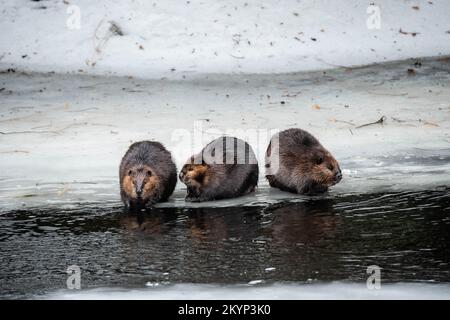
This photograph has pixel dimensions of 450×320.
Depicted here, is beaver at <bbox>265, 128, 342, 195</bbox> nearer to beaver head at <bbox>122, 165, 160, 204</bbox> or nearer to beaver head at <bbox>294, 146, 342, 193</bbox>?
beaver head at <bbox>294, 146, 342, 193</bbox>

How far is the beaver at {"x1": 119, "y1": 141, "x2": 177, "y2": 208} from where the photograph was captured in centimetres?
794

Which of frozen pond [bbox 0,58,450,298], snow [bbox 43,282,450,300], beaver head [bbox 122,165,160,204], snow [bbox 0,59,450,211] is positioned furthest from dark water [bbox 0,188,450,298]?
snow [bbox 0,59,450,211]

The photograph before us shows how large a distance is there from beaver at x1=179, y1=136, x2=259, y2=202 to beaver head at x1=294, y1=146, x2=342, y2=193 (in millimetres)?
491

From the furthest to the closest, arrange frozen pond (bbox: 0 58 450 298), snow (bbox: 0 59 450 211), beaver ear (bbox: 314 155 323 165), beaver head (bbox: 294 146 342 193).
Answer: snow (bbox: 0 59 450 211), beaver ear (bbox: 314 155 323 165), beaver head (bbox: 294 146 342 193), frozen pond (bbox: 0 58 450 298)

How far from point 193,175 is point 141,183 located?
21.0 inches

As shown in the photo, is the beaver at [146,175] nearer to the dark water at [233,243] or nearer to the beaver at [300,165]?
the dark water at [233,243]

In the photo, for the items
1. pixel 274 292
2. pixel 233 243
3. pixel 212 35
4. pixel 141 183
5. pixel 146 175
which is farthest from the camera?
pixel 212 35

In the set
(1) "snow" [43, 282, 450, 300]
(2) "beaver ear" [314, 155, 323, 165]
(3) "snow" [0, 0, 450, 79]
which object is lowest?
(1) "snow" [43, 282, 450, 300]

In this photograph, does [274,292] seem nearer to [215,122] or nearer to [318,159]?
[318,159]

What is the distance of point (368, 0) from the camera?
645 inches

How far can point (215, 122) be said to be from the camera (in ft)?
37.3

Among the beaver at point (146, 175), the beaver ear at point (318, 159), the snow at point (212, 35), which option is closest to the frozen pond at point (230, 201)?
the beaver at point (146, 175)

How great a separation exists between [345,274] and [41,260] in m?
2.29

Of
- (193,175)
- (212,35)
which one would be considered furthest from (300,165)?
(212,35)
